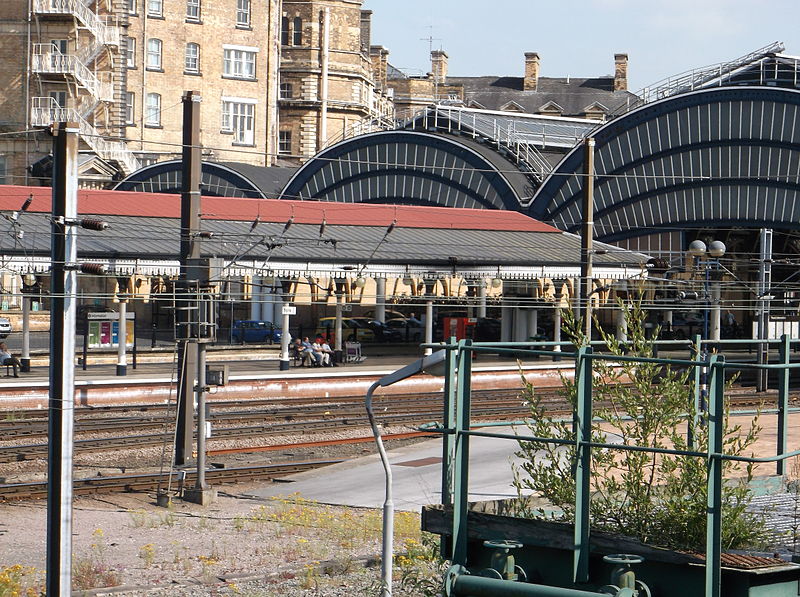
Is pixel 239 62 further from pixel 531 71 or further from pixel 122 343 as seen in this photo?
pixel 122 343

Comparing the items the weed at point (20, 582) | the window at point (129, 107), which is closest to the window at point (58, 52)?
the window at point (129, 107)

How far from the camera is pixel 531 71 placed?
109625mm

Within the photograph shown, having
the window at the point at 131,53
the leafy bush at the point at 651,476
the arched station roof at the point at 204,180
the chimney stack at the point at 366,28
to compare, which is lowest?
the leafy bush at the point at 651,476

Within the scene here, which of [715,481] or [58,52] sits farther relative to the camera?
[58,52]

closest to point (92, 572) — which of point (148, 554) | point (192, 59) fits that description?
point (148, 554)

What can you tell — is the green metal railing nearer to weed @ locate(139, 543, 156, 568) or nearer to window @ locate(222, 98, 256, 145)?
weed @ locate(139, 543, 156, 568)

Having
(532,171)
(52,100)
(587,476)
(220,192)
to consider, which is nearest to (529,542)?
(587,476)

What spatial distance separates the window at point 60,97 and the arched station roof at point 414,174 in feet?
50.8

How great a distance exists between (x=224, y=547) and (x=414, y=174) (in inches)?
Result: 1661

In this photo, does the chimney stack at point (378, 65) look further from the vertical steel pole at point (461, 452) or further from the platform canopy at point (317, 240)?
the vertical steel pole at point (461, 452)

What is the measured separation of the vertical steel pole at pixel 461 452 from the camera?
8.84 metres

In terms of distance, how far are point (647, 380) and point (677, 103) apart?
4280 centimetres

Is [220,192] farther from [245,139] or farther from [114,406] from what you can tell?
[114,406]

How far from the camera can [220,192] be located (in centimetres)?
6347
